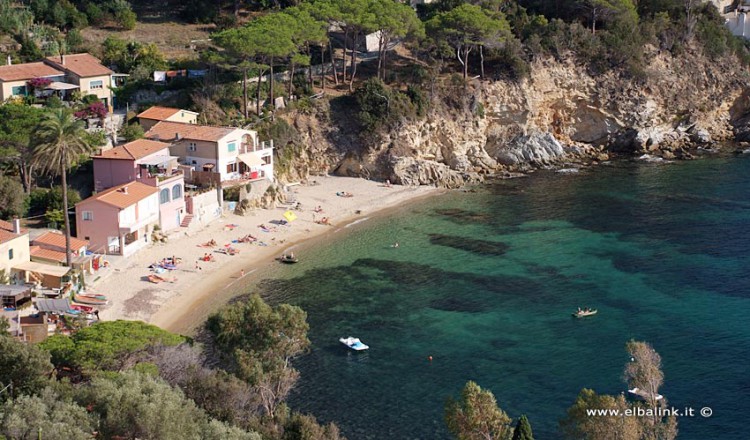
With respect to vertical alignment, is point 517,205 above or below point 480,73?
below

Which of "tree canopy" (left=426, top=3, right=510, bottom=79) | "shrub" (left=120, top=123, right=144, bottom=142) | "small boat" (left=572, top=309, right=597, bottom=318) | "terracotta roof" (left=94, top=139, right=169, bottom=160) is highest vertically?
"tree canopy" (left=426, top=3, right=510, bottom=79)

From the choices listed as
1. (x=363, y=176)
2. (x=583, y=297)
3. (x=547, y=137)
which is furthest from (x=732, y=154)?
(x=583, y=297)

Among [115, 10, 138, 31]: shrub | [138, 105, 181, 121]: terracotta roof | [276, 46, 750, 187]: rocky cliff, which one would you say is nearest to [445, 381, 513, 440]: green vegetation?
[276, 46, 750, 187]: rocky cliff

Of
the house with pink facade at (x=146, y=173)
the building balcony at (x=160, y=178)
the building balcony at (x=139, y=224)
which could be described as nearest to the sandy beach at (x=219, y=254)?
the building balcony at (x=139, y=224)

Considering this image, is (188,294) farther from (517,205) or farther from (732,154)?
(732,154)

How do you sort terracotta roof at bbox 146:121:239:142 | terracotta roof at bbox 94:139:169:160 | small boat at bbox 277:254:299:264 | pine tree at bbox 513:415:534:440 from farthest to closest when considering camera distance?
terracotta roof at bbox 146:121:239:142 → terracotta roof at bbox 94:139:169:160 → small boat at bbox 277:254:299:264 → pine tree at bbox 513:415:534:440

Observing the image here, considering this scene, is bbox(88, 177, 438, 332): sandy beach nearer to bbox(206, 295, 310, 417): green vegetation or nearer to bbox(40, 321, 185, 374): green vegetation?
bbox(40, 321, 185, 374): green vegetation

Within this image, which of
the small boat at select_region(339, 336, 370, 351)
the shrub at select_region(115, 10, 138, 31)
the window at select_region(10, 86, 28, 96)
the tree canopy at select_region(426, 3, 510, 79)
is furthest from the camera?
the shrub at select_region(115, 10, 138, 31)
